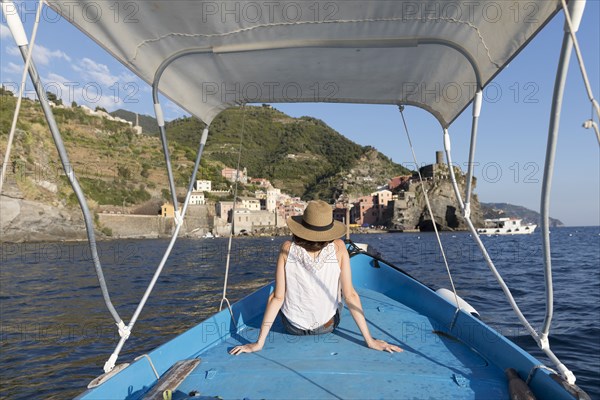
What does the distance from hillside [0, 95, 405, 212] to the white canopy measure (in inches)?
58.2

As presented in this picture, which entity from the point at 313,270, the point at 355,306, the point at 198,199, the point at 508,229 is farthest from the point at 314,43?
the point at 508,229

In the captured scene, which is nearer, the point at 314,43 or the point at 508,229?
the point at 314,43

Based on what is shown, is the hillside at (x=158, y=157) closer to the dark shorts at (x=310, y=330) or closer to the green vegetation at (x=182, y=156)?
the green vegetation at (x=182, y=156)

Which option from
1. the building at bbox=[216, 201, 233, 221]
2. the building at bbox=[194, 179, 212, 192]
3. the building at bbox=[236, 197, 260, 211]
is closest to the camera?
the building at bbox=[216, 201, 233, 221]

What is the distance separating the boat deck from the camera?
9.00ft

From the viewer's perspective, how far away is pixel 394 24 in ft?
10.6

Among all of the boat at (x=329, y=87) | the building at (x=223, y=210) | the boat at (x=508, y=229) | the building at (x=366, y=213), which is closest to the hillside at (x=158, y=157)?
the boat at (x=329, y=87)

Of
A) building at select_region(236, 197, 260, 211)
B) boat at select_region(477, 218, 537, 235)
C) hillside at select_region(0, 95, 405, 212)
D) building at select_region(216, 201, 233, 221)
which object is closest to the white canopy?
hillside at select_region(0, 95, 405, 212)

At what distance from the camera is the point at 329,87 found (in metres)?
4.93

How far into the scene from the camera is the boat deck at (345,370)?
2742 millimetres

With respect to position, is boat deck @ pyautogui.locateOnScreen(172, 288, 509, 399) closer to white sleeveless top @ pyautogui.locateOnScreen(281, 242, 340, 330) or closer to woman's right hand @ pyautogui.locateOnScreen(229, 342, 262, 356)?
woman's right hand @ pyautogui.locateOnScreen(229, 342, 262, 356)

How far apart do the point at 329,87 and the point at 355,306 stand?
2692 millimetres

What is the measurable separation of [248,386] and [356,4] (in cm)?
283

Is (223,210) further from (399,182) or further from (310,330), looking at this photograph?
(310,330)
